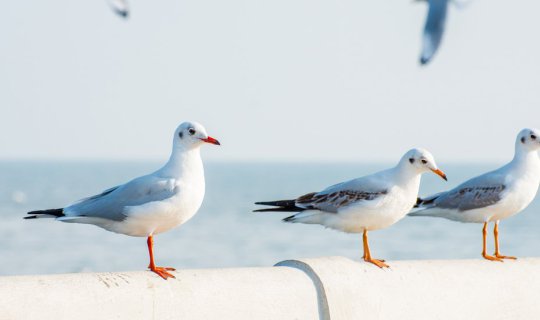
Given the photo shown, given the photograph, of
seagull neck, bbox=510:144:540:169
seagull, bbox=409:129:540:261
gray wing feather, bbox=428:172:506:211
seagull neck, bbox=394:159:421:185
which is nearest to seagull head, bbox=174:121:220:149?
seagull neck, bbox=394:159:421:185

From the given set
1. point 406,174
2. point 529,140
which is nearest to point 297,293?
point 406,174

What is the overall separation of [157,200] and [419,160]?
5.74 feet

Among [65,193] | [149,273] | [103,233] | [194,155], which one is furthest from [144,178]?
[65,193]

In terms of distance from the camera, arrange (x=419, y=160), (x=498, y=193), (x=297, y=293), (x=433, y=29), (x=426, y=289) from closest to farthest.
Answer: (x=297, y=293)
(x=426, y=289)
(x=419, y=160)
(x=498, y=193)
(x=433, y=29)

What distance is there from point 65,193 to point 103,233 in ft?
157

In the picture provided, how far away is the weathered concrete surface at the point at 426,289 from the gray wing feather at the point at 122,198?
114cm

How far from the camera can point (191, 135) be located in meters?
A: 6.07

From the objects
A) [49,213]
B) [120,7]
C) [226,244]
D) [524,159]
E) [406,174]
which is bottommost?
[226,244]

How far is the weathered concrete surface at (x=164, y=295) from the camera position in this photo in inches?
160

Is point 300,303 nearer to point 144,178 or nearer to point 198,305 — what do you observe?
point 198,305

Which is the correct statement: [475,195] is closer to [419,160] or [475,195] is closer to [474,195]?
[474,195]

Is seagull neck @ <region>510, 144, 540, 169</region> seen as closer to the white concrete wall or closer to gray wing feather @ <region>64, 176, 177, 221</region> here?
the white concrete wall

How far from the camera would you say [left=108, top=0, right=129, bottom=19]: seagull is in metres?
8.84

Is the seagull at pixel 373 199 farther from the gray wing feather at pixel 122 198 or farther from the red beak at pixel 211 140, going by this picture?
the gray wing feather at pixel 122 198
